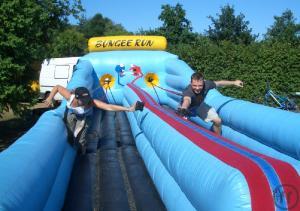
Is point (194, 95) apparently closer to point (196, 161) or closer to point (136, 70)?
point (196, 161)

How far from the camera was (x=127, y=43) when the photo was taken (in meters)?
9.24

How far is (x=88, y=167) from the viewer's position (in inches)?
166

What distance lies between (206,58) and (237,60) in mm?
936

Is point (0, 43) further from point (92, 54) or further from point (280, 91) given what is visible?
point (280, 91)

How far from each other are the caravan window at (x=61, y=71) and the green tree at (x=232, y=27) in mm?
14900

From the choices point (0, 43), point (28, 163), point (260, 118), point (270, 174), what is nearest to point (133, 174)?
point (260, 118)

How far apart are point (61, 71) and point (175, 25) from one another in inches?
491

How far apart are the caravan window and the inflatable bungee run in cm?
763

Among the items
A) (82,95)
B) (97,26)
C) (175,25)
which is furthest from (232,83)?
(97,26)

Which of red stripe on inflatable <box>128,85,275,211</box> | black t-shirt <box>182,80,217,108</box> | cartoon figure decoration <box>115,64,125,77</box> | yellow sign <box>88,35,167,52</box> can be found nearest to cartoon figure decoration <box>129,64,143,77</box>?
cartoon figure decoration <box>115,64,125,77</box>

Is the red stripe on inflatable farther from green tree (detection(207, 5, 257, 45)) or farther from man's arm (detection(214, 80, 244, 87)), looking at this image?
green tree (detection(207, 5, 257, 45))

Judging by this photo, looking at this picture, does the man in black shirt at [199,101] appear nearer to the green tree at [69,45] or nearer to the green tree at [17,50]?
the green tree at [17,50]

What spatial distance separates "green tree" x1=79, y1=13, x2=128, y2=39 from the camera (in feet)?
209

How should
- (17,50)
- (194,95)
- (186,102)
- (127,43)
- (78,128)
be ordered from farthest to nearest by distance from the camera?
(127,43) → (17,50) → (194,95) → (186,102) → (78,128)
